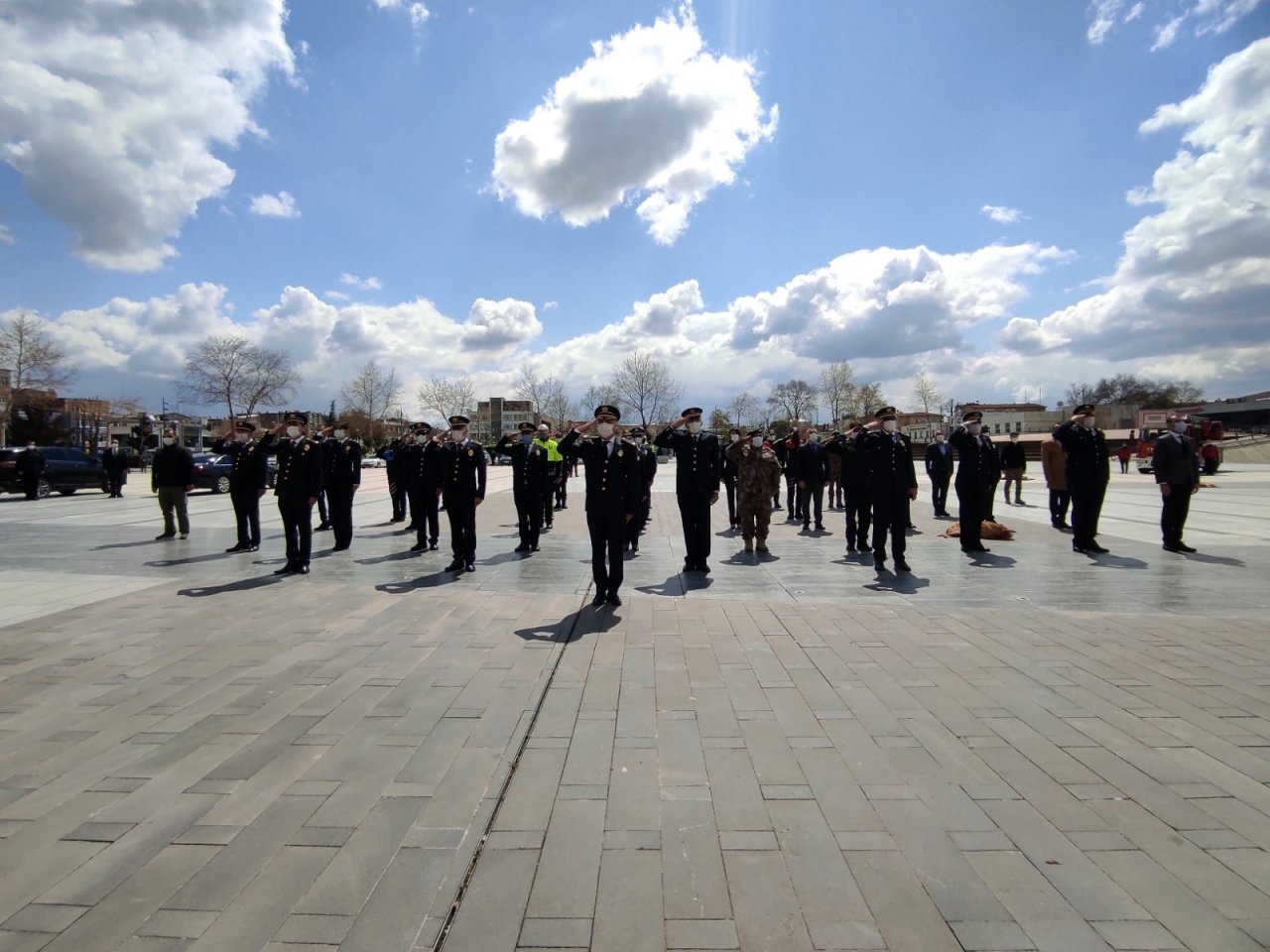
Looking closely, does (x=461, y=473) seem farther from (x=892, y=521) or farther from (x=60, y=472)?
(x=60, y=472)

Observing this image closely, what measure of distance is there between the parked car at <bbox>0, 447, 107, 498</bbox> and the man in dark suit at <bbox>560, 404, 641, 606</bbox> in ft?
72.1

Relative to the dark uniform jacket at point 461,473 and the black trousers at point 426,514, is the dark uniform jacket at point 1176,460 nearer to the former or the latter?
the dark uniform jacket at point 461,473

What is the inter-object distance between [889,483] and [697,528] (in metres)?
2.42

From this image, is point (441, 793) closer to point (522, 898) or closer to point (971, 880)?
point (522, 898)

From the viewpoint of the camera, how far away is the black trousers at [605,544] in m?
6.43

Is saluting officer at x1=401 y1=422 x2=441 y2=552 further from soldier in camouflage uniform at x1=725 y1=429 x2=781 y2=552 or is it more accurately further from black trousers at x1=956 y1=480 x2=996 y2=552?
black trousers at x1=956 y1=480 x2=996 y2=552

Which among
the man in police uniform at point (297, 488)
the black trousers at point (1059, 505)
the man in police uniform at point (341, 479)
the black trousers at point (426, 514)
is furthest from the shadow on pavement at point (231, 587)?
the black trousers at point (1059, 505)

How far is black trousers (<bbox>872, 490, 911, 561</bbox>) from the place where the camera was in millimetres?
8102

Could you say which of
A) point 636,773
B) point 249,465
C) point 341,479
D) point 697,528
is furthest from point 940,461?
point 249,465

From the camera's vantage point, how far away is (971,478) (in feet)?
31.0

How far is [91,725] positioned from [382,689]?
1.50 metres

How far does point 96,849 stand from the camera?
254 cm

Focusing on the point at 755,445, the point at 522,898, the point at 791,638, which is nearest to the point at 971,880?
the point at 522,898

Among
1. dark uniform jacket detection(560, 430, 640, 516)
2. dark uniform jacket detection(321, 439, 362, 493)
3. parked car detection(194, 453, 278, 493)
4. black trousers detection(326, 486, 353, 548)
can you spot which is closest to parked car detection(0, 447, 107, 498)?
parked car detection(194, 453, 278, 493)
